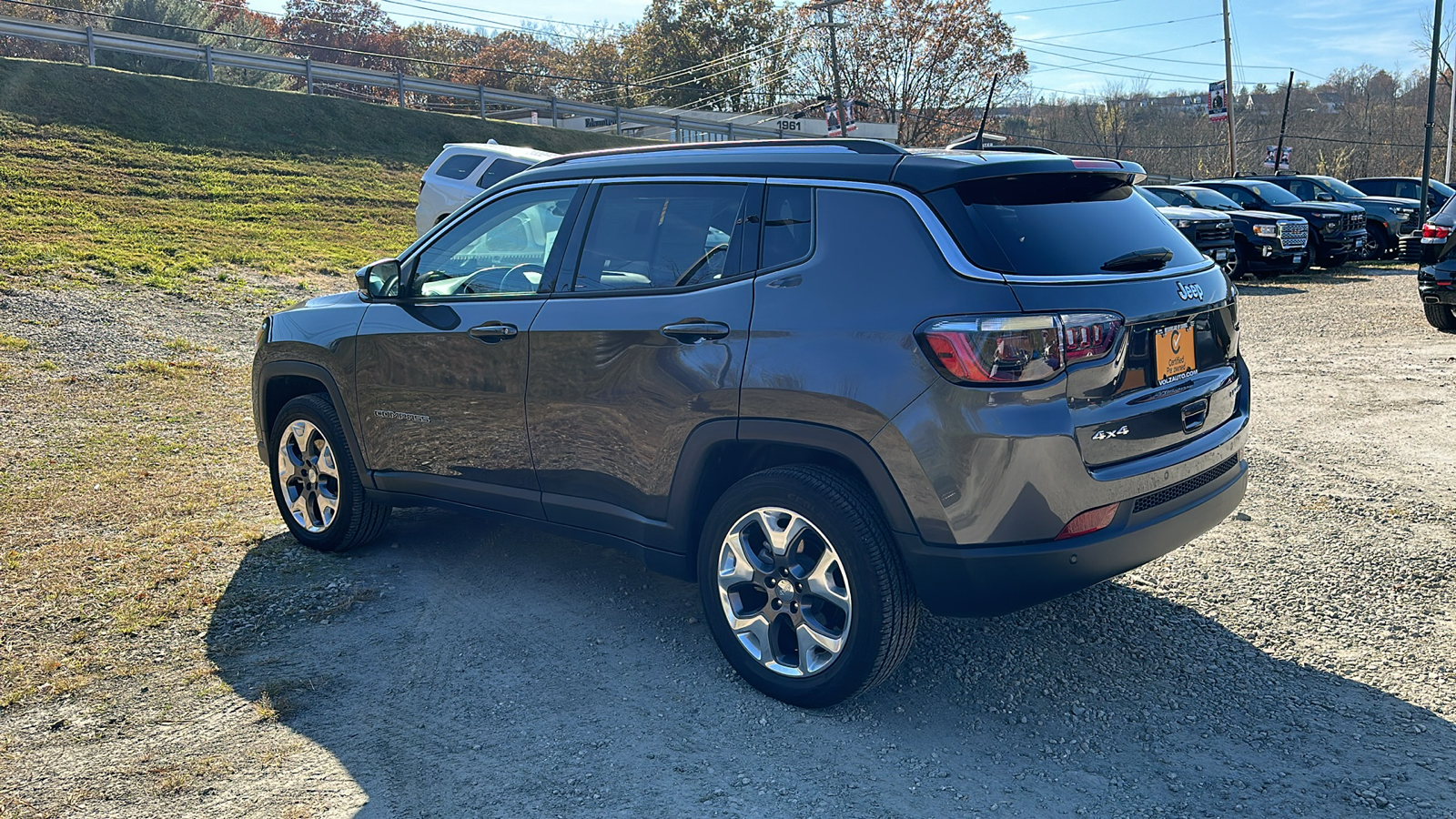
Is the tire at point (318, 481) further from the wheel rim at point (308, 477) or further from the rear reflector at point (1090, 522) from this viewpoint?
the rear reflector at point (1090, 522)

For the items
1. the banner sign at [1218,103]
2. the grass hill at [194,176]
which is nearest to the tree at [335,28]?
the grass hill at [194,176]

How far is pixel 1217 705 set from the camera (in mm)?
3631

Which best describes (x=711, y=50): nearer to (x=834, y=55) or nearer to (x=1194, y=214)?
(x=834, y=55)

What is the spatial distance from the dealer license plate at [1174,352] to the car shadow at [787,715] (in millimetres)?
1089

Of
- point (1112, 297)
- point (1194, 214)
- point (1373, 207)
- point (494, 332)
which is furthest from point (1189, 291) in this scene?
point (1373, 207)

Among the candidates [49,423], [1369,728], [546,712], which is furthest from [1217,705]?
[49,423]

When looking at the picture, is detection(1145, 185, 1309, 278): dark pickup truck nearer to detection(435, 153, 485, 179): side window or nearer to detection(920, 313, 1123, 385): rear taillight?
detection(435, 153, 485, 179): side window

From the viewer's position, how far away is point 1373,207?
22.3 m

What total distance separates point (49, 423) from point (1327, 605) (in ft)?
26.4

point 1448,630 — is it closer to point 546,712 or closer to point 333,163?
point 546,712

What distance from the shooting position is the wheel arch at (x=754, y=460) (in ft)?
11.0

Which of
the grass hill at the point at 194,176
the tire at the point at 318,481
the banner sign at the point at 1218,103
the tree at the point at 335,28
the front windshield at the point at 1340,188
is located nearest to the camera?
the tire at the point at 318,481

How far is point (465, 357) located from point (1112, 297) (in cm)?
251

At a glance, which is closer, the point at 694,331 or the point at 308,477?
the point at 694,331
